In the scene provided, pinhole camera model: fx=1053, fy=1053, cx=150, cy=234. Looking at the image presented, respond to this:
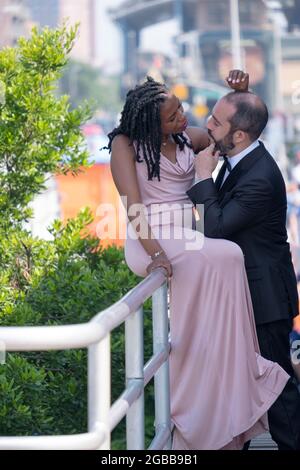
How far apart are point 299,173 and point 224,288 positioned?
12.2 m

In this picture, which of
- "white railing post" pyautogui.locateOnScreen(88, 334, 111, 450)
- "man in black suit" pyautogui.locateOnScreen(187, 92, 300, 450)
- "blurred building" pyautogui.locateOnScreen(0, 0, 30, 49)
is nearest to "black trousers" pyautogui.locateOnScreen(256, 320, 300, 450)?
"man in black suit" pyautogui.locateOnScreen(187, 92, 300, 450)

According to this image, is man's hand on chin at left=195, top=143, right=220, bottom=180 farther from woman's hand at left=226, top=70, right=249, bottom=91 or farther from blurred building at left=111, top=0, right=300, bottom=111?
blurred building at left=111, top=0, right=300, bottom=111

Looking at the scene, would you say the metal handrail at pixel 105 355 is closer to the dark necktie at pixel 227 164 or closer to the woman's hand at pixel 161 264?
the woman's hand at pixel 161 264

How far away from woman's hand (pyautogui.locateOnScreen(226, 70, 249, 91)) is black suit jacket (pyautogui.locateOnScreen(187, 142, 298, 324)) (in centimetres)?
28

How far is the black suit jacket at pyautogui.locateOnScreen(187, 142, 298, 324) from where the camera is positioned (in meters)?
4.28

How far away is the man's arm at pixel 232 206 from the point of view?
4266 millimetres

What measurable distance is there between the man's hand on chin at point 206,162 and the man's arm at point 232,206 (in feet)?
0.21

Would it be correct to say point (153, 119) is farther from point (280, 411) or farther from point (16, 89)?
point (16, 89)

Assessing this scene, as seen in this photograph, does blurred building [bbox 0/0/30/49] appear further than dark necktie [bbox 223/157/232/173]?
Yes

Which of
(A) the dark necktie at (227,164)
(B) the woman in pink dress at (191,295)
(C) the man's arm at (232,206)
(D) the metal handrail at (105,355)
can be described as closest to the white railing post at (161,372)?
(D) the metal handrail at (105,355)
